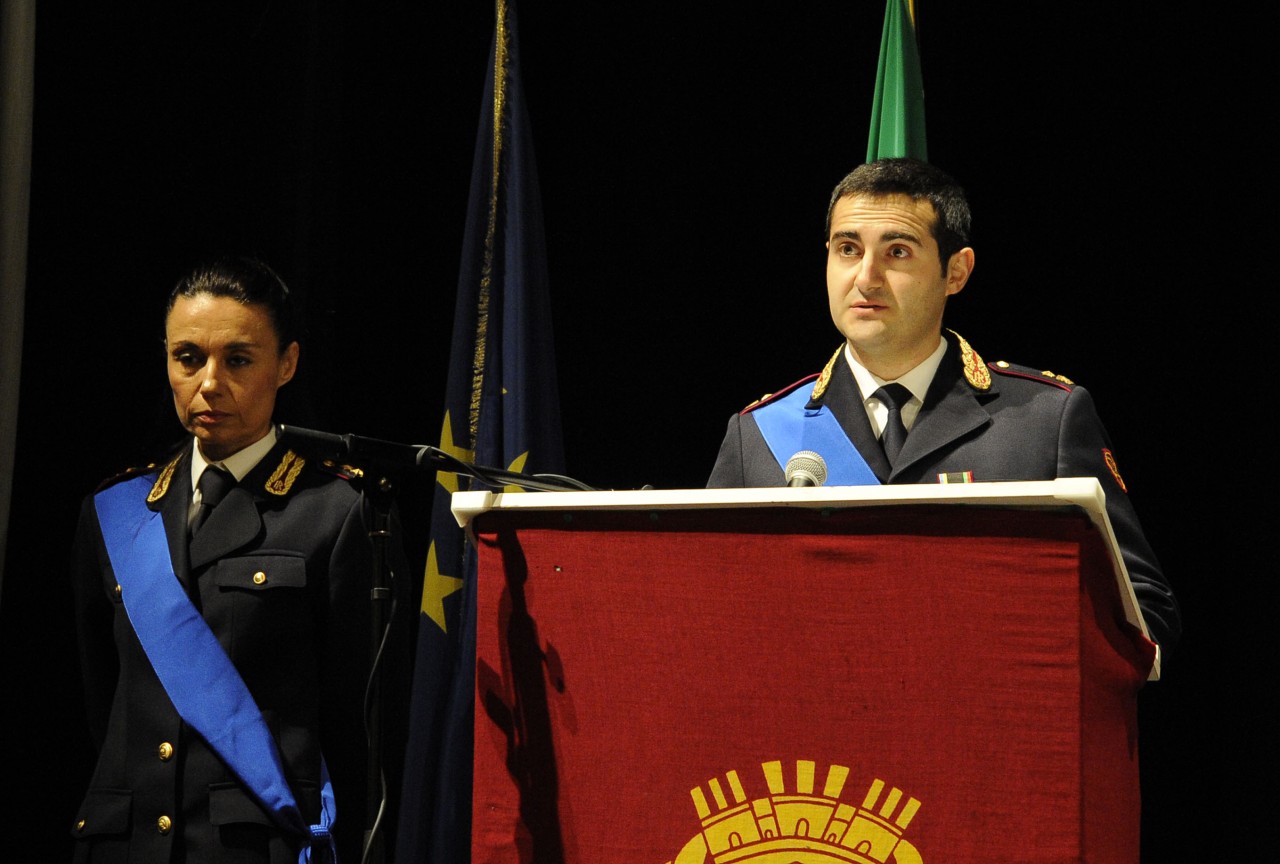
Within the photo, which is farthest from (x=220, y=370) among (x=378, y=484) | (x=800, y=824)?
(x=800, y=824)

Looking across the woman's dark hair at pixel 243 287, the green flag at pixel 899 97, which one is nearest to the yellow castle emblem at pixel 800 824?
the woman's dark hair at pixel 243 287

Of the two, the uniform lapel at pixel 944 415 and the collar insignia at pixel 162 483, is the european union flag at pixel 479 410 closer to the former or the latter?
the collar insignia at pixel 162 483

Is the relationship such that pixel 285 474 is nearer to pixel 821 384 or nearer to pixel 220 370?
pixel 220 370

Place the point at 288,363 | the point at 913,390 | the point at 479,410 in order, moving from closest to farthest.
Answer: the point at 913,390, the point at 288,363, the point at 479,410

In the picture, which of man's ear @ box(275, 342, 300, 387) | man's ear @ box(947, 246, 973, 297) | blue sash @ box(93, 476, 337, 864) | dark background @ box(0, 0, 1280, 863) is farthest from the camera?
dark background @ box(0, 0, 1280, 863)

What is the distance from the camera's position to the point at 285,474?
6.95 feet

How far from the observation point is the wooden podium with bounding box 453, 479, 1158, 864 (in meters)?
1.20

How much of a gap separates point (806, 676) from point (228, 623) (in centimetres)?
102

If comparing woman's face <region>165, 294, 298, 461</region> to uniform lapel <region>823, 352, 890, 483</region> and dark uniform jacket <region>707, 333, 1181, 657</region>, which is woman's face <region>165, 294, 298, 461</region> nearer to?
dark uniform jacket <region>707, 333, 1181, 657</region>

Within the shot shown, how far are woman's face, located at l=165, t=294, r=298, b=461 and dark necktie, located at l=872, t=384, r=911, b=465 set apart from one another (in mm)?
966

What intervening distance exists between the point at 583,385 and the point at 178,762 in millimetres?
1618

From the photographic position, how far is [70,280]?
2.92m

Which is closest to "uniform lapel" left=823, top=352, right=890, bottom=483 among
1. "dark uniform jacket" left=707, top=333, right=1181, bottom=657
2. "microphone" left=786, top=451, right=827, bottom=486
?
"dark uniform jacket" left=707, top=333, right=1181, bottom=657

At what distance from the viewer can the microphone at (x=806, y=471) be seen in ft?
4.70
